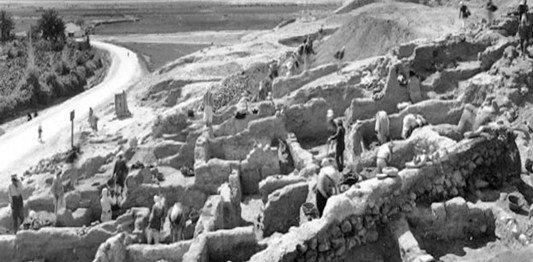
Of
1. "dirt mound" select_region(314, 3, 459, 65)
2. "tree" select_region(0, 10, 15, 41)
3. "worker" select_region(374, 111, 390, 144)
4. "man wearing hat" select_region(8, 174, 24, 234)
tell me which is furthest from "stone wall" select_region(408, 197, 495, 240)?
"tree" select_region(0, 10, 15, 41)

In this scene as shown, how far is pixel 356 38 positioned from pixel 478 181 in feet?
62.9

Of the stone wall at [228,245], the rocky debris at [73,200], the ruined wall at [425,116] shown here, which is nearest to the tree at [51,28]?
the rocky debris at [73,200]

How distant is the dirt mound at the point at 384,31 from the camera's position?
98.0 feet

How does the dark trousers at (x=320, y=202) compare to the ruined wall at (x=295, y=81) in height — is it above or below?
above

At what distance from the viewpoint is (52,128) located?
43531 millimetres

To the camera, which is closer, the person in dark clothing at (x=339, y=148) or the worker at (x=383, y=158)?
the worker at (x=383, y=158)

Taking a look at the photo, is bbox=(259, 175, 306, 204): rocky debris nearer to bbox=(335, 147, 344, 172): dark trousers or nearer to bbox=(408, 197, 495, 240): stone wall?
bbox=(335, 147, 344, 172): dark trousers

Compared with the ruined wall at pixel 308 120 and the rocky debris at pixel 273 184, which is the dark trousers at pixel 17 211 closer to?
the rocky debris at pixel 273 184

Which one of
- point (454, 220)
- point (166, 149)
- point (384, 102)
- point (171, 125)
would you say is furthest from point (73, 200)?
point (454, 220)

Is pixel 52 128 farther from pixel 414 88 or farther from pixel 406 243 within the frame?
→ pixel 406 243

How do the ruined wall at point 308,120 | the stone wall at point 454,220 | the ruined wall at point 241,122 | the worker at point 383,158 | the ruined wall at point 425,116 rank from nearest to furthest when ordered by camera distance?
the stone wall at point 454,220 → the worker at point 383,158 → the ruined wall at point 425,116 → the ruined wall at point 308,120 → the ruined wall at point 241,122

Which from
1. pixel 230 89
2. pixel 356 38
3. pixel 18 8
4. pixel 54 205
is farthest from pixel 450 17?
pixel 18 8

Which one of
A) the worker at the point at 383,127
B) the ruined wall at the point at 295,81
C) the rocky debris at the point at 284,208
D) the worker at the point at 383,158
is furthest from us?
the ruined wall at the point at 295,81

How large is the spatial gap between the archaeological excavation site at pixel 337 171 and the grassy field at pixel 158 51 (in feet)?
133
